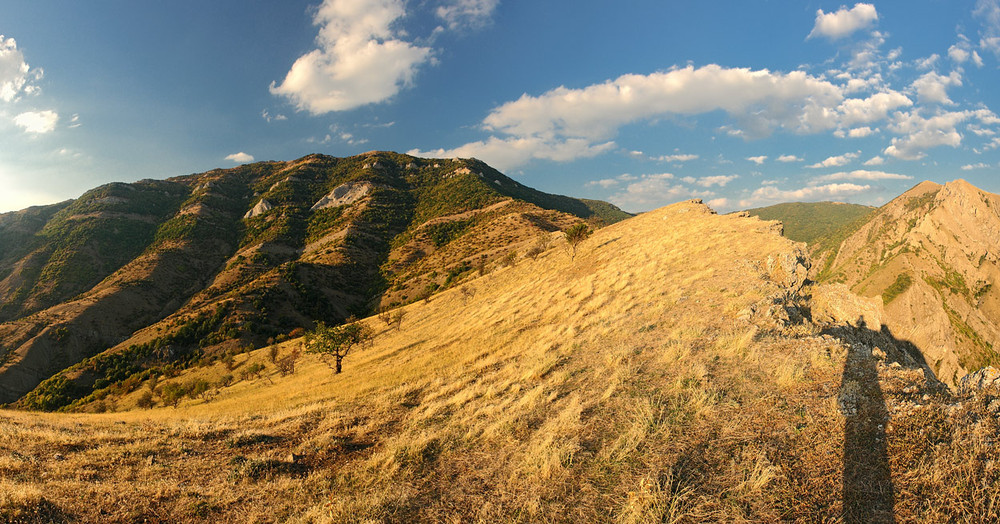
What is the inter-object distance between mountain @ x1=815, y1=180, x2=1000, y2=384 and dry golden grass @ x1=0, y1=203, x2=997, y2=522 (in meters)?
110

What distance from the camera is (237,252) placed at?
4845 inches

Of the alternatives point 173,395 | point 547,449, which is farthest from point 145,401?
point 547,449

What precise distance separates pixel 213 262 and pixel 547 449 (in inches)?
5792

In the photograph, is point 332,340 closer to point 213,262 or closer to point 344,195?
point 213,262

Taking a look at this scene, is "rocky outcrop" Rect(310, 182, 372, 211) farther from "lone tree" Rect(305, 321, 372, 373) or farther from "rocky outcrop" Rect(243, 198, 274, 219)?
"lone tree" Rect(305, 321, 372, 373)

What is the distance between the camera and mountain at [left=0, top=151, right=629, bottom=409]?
6469 centimetres

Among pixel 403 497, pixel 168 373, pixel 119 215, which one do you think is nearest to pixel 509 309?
pixel 403 497

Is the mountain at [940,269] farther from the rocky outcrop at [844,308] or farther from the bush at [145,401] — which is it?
the bush at [145,401]

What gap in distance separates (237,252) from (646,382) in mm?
151199

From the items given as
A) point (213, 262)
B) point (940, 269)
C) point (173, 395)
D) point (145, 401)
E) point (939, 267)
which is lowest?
point (940, 269)

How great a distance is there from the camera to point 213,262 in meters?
116

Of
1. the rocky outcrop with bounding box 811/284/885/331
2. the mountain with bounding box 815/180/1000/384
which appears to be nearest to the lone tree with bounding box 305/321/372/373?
the rocky outcrop with bounding box 811/284/885/331

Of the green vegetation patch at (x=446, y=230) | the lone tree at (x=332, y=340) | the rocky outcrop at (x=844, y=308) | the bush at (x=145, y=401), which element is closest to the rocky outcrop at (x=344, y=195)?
the green vegetation patch at (x=446, y=230)

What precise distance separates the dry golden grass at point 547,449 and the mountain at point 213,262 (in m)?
52.6
